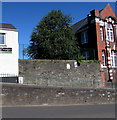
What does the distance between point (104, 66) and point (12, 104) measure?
1486cm

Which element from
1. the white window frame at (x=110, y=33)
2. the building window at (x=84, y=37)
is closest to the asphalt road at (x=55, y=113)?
the white window frame at (x=110, y=33)

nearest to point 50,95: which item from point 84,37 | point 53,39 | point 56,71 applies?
point 56,71

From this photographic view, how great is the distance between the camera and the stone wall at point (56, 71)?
17812mm

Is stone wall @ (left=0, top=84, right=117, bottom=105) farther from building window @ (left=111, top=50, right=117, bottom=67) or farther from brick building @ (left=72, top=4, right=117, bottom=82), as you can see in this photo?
building window @ (left=111, top=50, right=117, bottom=67)

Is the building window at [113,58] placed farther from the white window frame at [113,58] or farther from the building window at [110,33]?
the building window at [110,33]

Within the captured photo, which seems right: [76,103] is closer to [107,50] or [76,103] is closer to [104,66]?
[104,66]

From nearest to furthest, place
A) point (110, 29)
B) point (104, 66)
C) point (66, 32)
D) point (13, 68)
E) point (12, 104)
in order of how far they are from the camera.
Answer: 1. point (12, 104)
2. point (13, 68)
3. point (66, 32)
4. point (104, 66)
5. point (110, 29)

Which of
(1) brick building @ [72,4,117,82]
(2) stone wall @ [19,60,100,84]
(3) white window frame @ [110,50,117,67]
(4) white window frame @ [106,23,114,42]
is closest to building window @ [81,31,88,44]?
(1) brick building @ [72,4,117,82]

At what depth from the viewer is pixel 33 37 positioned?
2178 cm

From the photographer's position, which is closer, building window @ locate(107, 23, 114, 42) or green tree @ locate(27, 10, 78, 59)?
green tree @ locate(27, 10, 78, 59)

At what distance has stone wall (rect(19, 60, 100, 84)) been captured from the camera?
58.4 feet

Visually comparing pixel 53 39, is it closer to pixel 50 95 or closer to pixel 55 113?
pixel 50 95

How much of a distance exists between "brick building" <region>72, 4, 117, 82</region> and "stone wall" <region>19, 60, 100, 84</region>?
3178 millimetres

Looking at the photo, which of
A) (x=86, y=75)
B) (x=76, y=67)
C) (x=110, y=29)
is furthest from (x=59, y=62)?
(x=110, y=29)
